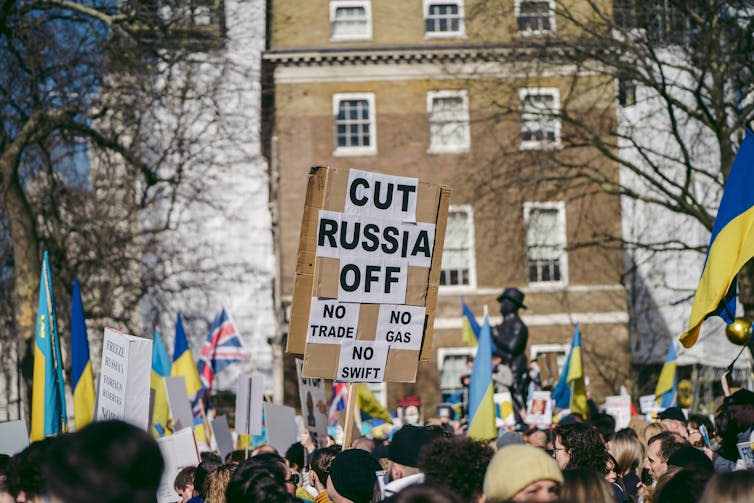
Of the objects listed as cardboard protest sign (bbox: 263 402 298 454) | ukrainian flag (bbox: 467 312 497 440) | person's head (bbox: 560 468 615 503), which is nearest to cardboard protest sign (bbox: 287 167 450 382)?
cardboard protest sign (bbox: 263 402 298 454)

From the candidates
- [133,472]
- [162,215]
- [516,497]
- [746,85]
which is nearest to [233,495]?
[516,497]

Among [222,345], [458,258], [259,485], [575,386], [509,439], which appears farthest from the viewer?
[458,258]

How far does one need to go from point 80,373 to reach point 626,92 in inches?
557

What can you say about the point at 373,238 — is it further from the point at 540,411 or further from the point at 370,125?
the point at 370,125

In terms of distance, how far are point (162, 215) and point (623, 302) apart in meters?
14.5

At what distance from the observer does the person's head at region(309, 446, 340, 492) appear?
8531 millimetres

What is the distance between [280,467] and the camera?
6105 millimetres

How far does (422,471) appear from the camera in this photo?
5.57m

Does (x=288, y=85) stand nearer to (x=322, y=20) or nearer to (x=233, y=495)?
(x=322, y=20)

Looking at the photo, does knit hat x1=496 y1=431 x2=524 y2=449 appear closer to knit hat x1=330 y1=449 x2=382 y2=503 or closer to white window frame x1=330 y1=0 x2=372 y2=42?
knit hat x1=330 y1=449 x2=382 y2=503

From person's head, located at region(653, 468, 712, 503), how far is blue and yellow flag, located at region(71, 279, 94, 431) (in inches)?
236

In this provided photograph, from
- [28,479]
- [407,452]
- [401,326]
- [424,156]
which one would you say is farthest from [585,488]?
[424,156]

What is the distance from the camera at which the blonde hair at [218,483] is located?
23.1 ft

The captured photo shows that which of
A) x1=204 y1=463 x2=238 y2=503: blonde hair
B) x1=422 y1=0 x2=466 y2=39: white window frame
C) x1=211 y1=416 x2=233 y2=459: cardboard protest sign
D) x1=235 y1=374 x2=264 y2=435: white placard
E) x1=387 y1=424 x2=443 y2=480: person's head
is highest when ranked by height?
x1=422 y1=0 x2=466 y2=39: white window frame
